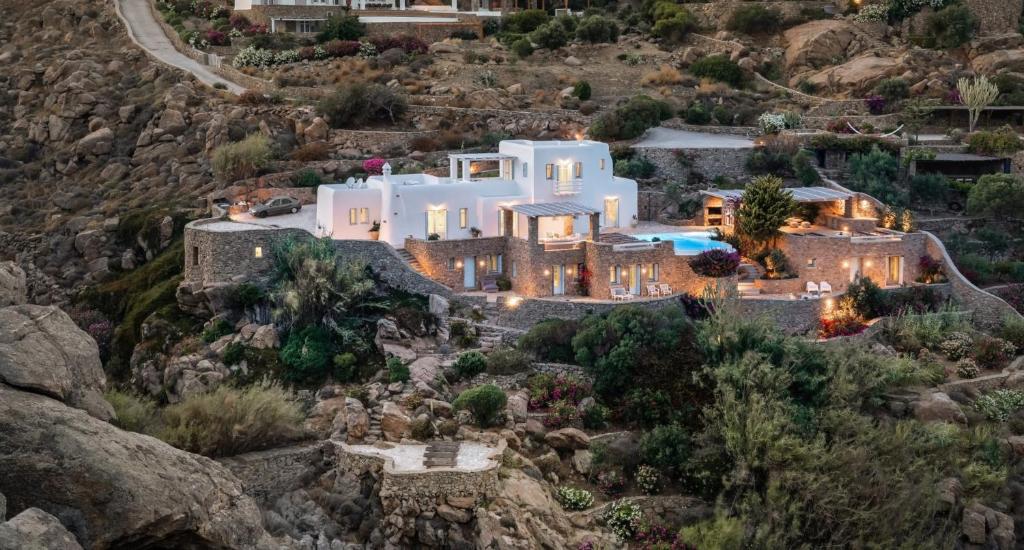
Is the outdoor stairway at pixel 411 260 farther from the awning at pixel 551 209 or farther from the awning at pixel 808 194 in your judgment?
the awning at pixel 808 194

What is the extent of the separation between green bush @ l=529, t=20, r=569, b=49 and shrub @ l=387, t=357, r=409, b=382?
32514 millimetres

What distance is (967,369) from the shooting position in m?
35.2

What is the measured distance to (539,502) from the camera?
89.6 ft

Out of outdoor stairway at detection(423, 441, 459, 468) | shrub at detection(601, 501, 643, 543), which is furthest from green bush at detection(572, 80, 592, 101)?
shrub at detection(601, 501, 643, 543)

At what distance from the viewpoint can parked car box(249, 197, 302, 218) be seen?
41.0 m

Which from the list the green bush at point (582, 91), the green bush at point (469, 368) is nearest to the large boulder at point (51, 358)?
the green bush at point (469, 368)

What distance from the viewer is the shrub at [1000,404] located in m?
33.8

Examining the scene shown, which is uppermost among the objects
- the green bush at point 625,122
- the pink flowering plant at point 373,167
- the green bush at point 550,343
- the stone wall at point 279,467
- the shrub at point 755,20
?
the shrub at point 755,20

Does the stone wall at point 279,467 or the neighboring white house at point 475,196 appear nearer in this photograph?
the stone wall at point 279,467

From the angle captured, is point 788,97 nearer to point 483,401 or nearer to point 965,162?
point 965,162

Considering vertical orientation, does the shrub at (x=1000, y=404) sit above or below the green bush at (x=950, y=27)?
below

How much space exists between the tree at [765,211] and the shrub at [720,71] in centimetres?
1948

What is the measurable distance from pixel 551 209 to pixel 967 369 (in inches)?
480

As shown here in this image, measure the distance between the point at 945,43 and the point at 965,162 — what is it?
15844 millimetres
